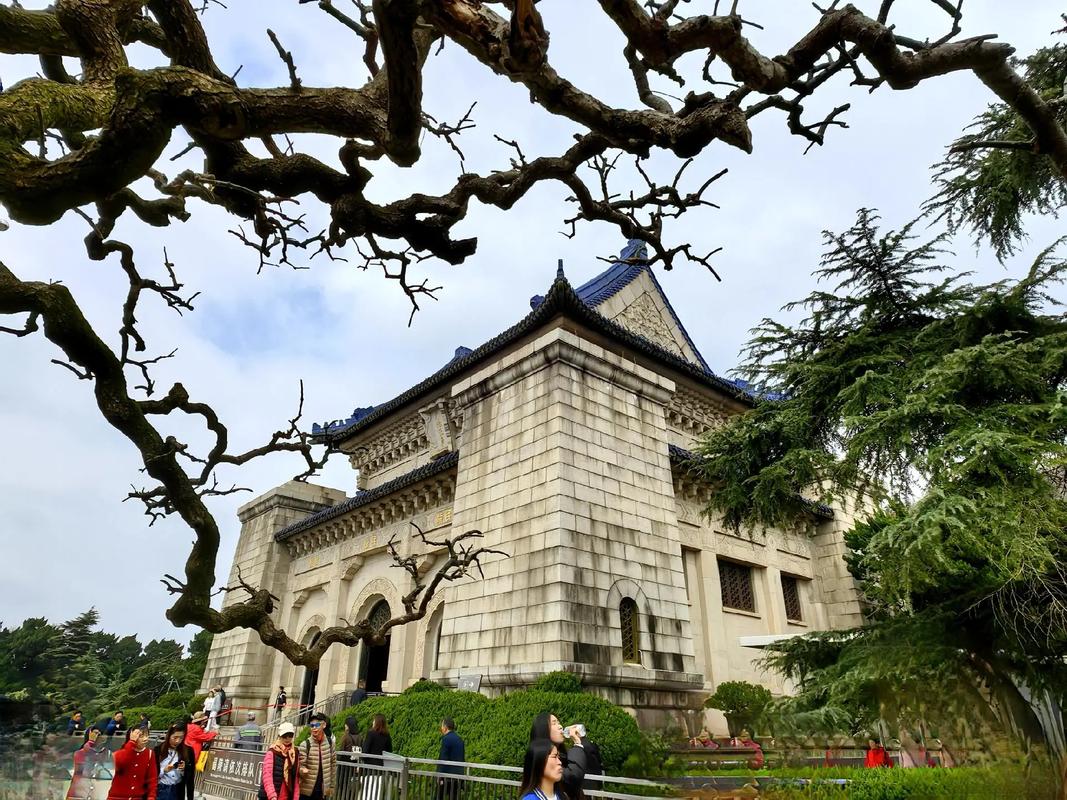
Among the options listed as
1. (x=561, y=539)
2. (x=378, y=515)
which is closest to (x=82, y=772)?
(x=561, y=539)

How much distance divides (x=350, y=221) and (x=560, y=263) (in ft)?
29.3

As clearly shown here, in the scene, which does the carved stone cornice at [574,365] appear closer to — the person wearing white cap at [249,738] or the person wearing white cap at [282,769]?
the person wearing white cap at [282,769]

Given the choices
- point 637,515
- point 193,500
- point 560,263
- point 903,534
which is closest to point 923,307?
point 903,534

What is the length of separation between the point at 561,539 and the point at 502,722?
109 inches

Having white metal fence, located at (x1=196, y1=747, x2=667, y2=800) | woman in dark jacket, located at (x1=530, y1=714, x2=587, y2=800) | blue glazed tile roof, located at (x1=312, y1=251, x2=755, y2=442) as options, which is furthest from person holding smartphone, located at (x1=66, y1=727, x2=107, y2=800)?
woman in dark jacket, located at (x1=530, y1=714, x2=587, y2=800)

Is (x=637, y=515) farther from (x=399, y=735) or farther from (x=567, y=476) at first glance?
(x=399, y=735)

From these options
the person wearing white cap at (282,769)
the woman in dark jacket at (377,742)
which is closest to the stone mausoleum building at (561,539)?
the woman in dark jacket at (377,742)

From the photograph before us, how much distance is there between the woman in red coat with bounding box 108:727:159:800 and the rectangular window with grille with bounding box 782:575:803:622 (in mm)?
14499

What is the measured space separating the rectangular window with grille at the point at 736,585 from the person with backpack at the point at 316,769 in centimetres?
1073

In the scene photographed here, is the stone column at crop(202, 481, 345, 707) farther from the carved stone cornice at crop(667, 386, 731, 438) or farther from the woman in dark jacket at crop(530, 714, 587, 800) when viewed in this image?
the woman in dark jacket at crop(530, 714, 587, 800)

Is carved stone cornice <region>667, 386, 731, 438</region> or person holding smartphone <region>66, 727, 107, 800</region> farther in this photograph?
carved stone cornice <region>667, 386, 731, 438</region>

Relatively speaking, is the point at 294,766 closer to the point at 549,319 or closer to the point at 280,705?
the point at 549,319

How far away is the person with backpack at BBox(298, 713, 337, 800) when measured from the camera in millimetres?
5961

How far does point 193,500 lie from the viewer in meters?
4.76
